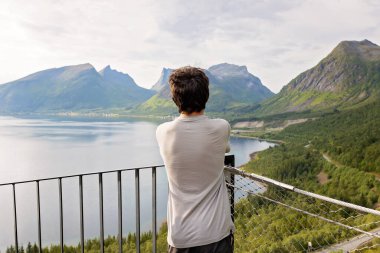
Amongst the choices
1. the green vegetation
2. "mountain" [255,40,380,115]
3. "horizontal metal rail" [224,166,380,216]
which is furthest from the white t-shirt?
"mountain" [255,40,380,115]

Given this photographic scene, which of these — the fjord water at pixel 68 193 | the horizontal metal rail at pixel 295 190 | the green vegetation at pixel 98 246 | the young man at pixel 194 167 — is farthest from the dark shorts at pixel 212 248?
the fjord water at pixel 68 193

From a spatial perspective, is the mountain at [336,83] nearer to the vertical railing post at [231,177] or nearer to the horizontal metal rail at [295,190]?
the vertical railing post at [231,177]

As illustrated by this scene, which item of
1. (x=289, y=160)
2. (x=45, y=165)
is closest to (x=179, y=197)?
(x=45, y=165)

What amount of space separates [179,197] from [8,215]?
22.8 metres

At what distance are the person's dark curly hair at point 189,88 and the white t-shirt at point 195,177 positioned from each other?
0.19 feet

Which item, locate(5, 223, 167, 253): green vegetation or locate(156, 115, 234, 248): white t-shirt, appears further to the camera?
locate(5, 223, 167, 253): green vegetation

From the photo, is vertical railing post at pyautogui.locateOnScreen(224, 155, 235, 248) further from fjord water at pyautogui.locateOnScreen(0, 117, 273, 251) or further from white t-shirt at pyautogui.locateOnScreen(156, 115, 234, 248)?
fjord water at pyautogui.locateOnScreen(0, 117, 273, 251)

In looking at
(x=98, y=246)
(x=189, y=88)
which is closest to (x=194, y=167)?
(x=189, y=88)

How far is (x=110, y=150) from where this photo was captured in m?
49.2

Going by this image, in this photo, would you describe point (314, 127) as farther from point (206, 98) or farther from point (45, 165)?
point (206, 98)

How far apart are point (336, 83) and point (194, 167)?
15238 centimetres

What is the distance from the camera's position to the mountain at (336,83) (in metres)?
126

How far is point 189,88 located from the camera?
5.06ft

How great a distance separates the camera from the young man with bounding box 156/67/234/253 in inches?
60.9
